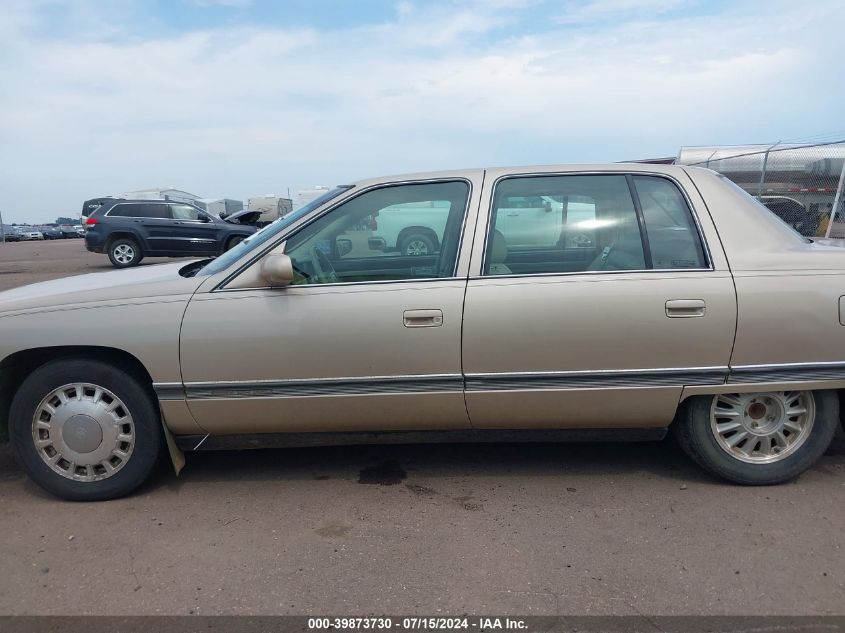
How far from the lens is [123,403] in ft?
10.4

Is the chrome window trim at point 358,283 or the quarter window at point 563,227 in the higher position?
the quarter window at point 563,227

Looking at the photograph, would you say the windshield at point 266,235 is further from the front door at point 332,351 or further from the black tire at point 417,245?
the black tire at point 417,245

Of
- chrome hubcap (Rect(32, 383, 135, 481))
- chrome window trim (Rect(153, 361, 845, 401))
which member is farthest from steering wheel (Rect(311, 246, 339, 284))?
chrome hubcap (Rect(32, 383, 135, 481))

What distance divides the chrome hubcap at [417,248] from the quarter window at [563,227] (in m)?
0.35

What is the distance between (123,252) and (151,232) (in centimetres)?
87

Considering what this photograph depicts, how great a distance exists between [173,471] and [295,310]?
1345mm

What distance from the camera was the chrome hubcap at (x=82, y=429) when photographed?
3.17 m

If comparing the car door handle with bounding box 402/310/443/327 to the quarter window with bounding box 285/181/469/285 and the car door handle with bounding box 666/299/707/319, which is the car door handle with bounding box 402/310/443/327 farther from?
the car door handle with bounding box 666/299/707/319

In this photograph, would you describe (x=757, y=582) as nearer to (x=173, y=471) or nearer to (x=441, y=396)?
(x=441, y=396)

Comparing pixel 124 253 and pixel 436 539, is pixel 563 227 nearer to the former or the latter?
pixel 436 539

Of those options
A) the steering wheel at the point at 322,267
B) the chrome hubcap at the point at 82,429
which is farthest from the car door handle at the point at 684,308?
the chrome hubcap at the point at 82,429

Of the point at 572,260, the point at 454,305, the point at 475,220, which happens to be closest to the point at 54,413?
the point at 454,305

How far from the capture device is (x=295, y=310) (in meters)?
3.07

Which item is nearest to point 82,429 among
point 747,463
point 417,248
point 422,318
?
point 422,318
